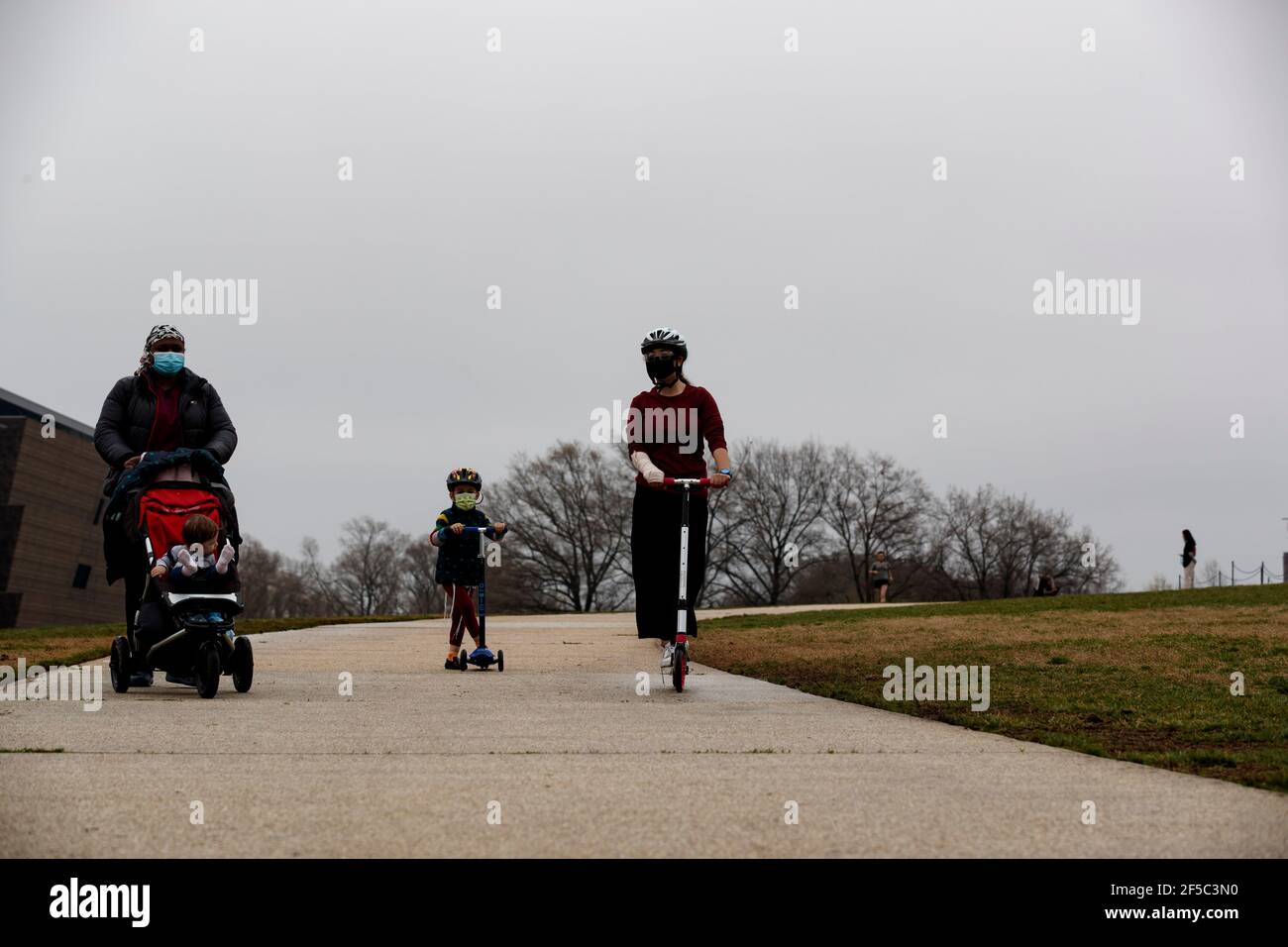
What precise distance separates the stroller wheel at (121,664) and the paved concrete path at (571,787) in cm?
65

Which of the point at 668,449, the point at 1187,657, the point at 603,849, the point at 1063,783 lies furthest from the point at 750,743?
the point at 1187,657

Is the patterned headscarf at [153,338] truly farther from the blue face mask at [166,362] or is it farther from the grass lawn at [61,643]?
the grass lawn at [61,643]

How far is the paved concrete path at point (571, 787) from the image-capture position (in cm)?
354

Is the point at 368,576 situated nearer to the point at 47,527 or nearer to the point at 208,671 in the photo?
the point at 47,527

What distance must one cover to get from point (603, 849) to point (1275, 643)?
10169 mm

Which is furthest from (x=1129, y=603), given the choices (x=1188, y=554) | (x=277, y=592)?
(x=277, y=592)

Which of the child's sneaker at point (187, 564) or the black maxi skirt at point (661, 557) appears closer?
the child's sneaker at point (187, 564)

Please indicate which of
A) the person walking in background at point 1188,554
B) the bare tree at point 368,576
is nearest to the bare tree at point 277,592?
the bare tree at point 368,576

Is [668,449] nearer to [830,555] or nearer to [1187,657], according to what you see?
[1187,657]

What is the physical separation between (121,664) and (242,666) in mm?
747

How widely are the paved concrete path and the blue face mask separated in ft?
6.72

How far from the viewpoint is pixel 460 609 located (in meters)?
10.8

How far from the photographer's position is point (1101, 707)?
7.33 m

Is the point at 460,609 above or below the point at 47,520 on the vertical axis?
below
